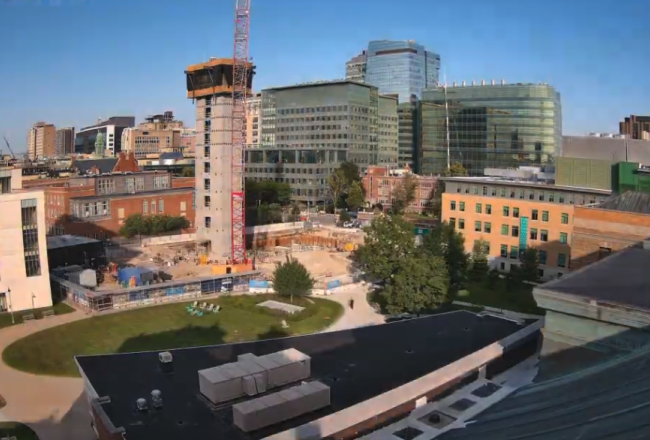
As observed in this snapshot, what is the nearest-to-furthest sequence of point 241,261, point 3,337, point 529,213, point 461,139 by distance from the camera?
point 3,337 < point 529,213 < point 241,261 < point 461,139

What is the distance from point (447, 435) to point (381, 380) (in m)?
11.1

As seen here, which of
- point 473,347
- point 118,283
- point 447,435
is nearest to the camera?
point 447,435

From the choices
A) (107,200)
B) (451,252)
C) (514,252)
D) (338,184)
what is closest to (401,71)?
(338,184)

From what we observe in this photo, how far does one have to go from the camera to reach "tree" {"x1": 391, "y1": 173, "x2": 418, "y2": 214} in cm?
8419

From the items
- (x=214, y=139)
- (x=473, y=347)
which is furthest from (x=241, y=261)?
(x=473, y=347)

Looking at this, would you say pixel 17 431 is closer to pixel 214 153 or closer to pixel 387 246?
pixel 387 246

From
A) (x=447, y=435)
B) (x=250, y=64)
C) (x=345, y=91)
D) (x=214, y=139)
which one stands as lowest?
(x=447, y=435)

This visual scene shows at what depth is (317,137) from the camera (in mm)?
113438

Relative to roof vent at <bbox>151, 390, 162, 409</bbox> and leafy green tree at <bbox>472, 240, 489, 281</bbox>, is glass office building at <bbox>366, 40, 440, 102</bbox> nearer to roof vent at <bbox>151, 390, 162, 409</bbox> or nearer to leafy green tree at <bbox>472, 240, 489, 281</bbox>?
leafy green tree at <bbox>472, 240, 489, 281</bbox>

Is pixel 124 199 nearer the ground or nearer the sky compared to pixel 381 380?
nearer the sky

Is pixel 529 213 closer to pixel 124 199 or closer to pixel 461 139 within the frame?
pixel 124 199

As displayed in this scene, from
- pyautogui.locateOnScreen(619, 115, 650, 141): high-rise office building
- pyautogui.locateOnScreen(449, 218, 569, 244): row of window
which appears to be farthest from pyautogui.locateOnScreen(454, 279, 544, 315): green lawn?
pyautogui.locateOnScreen(619, 115, 650, 141): high-rise office building

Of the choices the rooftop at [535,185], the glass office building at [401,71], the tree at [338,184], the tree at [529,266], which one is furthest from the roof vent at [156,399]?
the glass office building at [401,71]

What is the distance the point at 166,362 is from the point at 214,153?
117 ft
